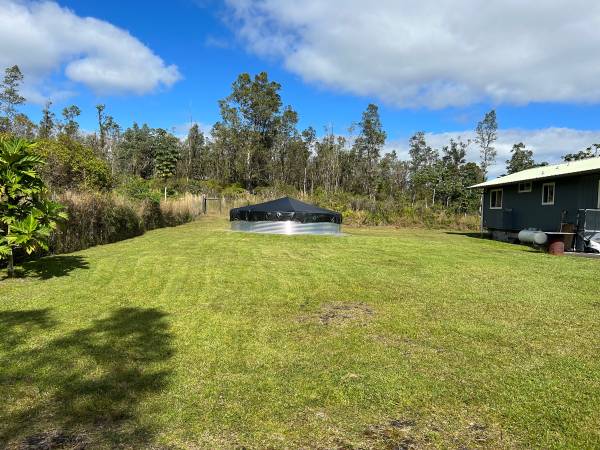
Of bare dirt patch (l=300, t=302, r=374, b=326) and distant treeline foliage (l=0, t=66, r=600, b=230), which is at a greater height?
distant treeline foliage (l=0, t=66, r=600, b=230)

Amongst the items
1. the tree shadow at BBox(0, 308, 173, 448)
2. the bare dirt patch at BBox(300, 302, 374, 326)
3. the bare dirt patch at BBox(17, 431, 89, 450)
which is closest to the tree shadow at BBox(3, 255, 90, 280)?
the tree shadow at BBox(0, 308, 173, 448)

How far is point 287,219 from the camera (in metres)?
15.1

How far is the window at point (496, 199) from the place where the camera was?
60.1ft

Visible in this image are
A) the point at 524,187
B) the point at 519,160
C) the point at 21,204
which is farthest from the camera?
the point at 519,160

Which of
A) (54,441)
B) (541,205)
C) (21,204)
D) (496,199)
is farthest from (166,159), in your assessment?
(54,441)

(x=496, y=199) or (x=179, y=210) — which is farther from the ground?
(x=496, y=199)

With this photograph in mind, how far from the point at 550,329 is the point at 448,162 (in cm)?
4669

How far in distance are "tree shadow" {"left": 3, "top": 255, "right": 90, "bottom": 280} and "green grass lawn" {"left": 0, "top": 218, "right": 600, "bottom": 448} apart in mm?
136

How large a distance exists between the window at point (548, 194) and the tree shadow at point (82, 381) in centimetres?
1463

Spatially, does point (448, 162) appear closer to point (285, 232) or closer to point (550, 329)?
point (285, 232)

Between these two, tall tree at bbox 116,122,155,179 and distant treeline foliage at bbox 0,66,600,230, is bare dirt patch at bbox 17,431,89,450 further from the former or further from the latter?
tall tree at bbox 116,122,155,179

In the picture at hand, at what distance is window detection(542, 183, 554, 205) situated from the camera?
579 inches

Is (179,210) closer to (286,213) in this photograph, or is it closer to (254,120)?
(286,213)

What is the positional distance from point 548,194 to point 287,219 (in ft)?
30.7
